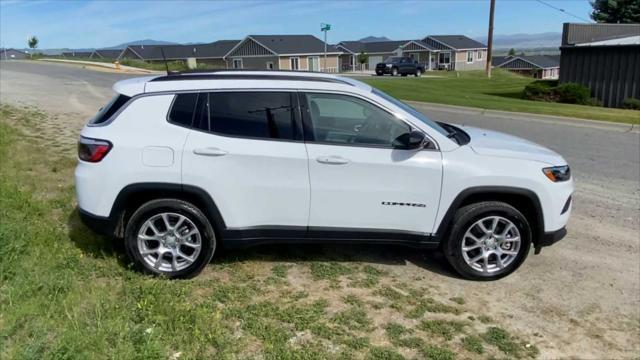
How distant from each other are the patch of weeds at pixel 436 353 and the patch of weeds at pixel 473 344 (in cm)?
15

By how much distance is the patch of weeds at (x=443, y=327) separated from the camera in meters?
3.67

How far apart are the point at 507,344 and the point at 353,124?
213 centimetres

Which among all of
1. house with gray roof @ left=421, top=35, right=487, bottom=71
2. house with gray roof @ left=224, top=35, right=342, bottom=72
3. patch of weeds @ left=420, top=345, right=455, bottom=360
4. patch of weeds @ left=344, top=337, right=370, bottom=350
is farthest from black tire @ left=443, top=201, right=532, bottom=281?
house with gray roof @ left=421, top=35, right=487, bottom=71

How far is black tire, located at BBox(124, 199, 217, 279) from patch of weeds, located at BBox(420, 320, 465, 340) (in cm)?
184

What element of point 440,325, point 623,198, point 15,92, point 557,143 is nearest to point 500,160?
point 440,325

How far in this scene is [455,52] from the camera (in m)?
75.8

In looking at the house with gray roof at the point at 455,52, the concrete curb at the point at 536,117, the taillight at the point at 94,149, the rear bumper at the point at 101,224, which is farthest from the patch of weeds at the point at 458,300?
the house with gray roof at the point at 455,52

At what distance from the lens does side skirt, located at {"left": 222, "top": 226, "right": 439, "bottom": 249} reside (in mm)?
4336

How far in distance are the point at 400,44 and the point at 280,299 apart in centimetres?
8275

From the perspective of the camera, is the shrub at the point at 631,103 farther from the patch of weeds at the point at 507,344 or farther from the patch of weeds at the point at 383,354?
the patch of weeds at the point at 383,354

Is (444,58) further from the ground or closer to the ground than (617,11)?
closer to the ground

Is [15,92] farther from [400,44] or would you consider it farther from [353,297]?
[400,44]

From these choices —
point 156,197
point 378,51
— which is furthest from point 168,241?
point 378,51

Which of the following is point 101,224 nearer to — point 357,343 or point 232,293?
point 232,293
